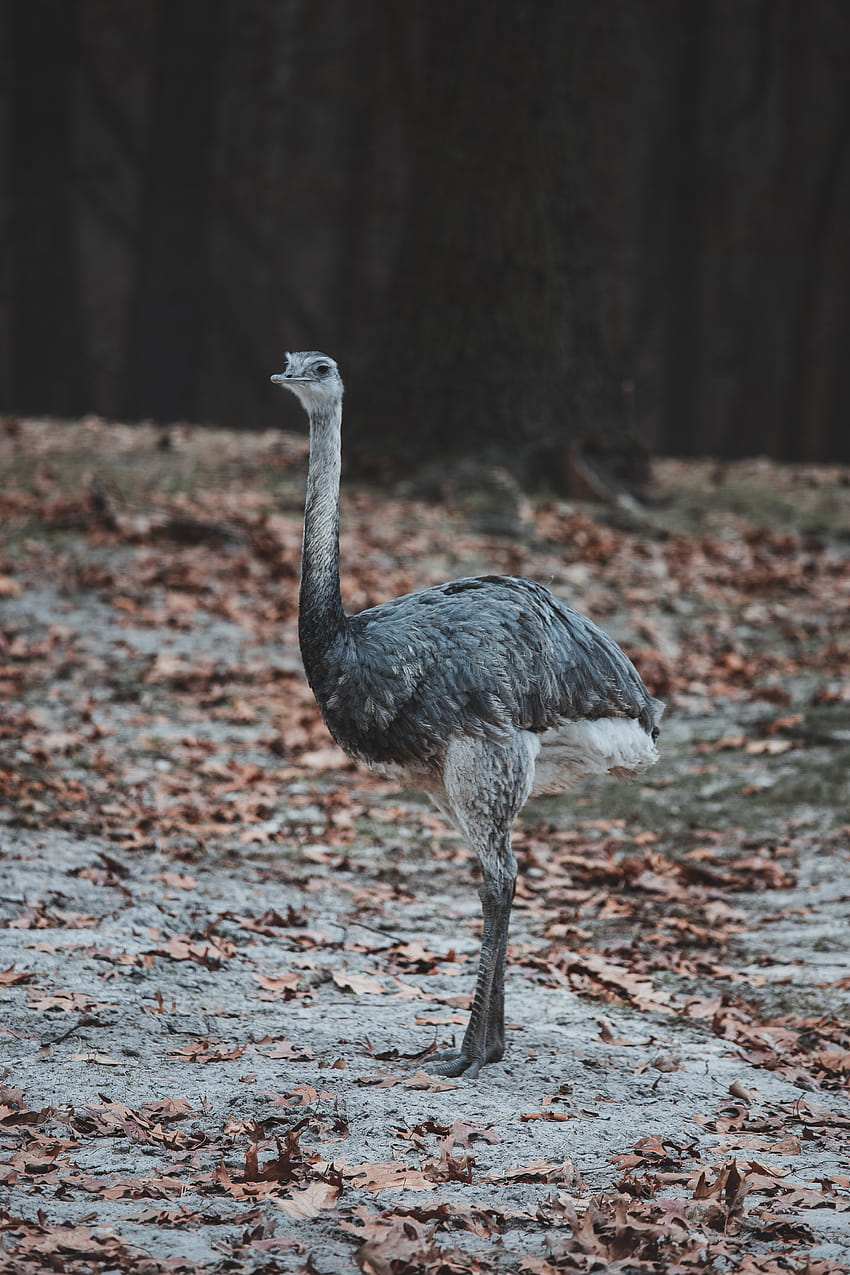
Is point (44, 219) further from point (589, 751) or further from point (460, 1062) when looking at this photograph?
point (460, 1062)

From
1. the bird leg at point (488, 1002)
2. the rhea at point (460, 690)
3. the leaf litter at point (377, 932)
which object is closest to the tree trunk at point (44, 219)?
the leaf litter at point (377, 932)

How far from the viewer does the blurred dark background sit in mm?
17109

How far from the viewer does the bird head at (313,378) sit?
5.23 meters

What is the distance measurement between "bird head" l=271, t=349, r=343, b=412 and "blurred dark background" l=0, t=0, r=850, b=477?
11.0 m

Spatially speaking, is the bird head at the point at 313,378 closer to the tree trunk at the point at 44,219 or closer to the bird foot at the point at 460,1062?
the bird foot at the point at 460,1062

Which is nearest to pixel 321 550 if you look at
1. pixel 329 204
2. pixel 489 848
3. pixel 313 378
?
pixel 313 378

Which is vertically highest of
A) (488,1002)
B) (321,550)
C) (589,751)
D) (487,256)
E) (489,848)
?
(487,256)

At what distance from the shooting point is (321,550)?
533cm

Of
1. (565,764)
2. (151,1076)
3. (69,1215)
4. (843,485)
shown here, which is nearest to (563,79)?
(843,485)

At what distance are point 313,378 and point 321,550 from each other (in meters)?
0.61

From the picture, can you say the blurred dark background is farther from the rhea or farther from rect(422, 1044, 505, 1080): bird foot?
rect(422, 1044, 505, 1080): bird foot

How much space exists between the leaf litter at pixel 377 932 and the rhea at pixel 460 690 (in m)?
0.66

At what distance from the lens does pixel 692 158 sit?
706 inches

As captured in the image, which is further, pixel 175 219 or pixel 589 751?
pixel 175 219
